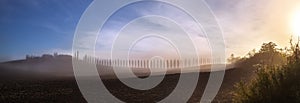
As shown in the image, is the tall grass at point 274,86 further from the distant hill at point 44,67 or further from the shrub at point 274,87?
the distant hill at point 44,67

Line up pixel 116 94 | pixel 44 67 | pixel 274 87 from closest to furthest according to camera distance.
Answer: pixel 274 87
pixel 116 94
pixel 44 67

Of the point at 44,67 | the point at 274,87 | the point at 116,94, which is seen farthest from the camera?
the point at 44,67

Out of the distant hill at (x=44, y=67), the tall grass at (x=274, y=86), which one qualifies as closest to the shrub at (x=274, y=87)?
the tall grass at (x=274, y=86)

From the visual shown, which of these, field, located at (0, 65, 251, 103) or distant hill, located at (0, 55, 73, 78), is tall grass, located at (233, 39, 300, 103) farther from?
distant hill, located at (0, 55, 73, 78)

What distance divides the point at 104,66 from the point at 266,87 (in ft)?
529

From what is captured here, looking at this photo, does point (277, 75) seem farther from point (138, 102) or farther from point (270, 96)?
point (138, 102)

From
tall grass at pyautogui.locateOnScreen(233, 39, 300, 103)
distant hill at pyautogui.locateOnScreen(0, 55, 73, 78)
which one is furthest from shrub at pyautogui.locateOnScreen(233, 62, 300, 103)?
distant hill at pyautogui.locateOnScreen(0, 55, 73, 78)

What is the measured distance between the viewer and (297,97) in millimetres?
10031

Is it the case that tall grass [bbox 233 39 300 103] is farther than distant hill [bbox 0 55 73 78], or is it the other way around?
distant hill [bbox 0 55 73 78]

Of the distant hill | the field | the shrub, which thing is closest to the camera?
the shrub

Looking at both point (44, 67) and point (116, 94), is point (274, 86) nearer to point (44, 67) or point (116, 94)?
point (116, 94)

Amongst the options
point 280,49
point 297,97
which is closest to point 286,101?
point 297,97

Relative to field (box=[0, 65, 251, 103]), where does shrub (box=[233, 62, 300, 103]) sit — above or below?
above

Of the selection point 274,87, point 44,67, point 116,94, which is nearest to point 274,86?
point 274,87
